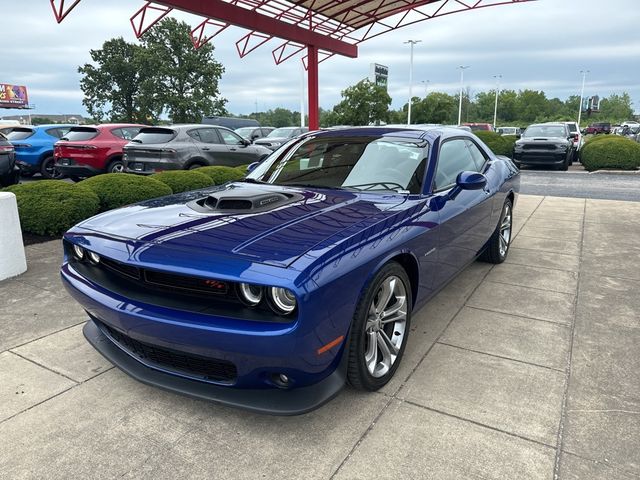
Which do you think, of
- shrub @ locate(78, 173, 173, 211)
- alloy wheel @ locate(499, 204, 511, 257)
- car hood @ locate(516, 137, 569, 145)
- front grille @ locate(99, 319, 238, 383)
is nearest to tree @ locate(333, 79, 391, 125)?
car hood @ locate(516, 137, 569, 145)

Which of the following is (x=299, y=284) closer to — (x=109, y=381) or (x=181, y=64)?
(x=109, y=381)

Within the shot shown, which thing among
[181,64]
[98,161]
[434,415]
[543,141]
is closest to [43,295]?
[434,415]

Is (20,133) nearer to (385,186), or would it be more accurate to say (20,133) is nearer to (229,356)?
(385,186)

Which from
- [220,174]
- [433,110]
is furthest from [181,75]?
[220,174]

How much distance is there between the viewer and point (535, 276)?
15.7 feet

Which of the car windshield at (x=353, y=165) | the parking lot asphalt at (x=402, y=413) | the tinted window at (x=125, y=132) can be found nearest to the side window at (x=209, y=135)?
the tinted window at (x=125, y=132)

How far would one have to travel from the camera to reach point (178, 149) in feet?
30.4

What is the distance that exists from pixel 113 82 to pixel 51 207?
160 feet

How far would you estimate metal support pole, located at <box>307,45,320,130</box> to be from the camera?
14981 mm

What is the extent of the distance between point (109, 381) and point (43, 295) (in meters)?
1.81

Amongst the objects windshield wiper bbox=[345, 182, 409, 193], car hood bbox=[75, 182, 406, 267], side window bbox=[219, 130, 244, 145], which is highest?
side window bbox=[219, 130, 244, 145]

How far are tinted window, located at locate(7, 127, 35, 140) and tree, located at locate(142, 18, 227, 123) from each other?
29923mm

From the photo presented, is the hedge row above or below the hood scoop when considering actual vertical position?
below

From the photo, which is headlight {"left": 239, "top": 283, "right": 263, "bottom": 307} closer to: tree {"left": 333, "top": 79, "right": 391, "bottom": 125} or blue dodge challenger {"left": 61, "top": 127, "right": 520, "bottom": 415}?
blue dodge challenger {"left": 61, "top": 127, "right": 520, "bottom": 415}
